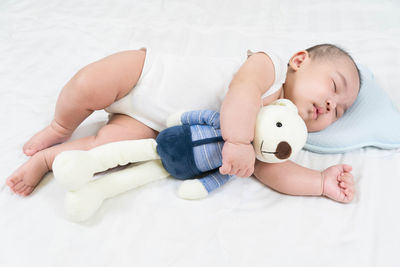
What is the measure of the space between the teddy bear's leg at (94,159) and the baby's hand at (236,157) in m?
0.21

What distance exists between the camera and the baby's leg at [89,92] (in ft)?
2.91

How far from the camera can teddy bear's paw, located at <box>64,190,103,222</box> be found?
0.76m

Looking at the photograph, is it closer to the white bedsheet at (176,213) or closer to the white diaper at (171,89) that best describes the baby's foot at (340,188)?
the white bedsheet at (176,213)

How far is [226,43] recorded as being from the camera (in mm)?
1529

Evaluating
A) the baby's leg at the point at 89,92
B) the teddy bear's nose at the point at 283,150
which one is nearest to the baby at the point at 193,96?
the baby's leg at the point at 89,92

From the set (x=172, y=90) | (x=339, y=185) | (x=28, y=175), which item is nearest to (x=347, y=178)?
(x=339, y=185)

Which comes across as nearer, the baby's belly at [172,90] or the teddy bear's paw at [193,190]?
the teddy bear's paw at [193,190]

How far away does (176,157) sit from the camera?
0.84m

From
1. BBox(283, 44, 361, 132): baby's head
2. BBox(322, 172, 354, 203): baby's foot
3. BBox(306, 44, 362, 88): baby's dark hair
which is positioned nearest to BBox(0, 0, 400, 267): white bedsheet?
BBox(322, 172, 354, 203): baby's foot

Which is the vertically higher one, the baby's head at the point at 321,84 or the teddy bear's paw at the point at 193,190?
the baby's head at the point at 321,84

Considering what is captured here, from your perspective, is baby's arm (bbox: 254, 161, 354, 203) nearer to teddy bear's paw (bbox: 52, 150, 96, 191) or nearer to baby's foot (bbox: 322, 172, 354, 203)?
baby's foot (bbox: 322, 172, 354, 203)

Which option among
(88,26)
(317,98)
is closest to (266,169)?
(317,98)

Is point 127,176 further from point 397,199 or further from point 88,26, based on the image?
point 88,26

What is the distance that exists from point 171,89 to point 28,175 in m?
0.42
